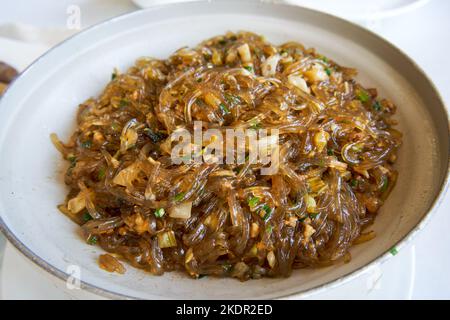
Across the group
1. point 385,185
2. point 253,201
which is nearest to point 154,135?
point 253,201

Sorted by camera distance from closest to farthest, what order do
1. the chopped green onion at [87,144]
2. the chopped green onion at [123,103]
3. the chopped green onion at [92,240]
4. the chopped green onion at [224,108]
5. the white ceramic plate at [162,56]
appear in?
the white ceramic plate at [162,56]
the chopped green onion at [92,240]
the chopped green onion at [224,108]
the chopped green onion at [87,144]
the chopped green onion at [123,103]

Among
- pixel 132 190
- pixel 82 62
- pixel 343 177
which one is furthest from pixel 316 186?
pixel 82 62

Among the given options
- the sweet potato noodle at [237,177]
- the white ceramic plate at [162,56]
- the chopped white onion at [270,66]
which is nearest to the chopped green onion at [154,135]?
the sweet potato noodle at [237,177]

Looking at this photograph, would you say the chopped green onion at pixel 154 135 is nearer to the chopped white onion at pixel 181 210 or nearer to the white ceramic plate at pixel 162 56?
the chopped white onion at pixel 181 210

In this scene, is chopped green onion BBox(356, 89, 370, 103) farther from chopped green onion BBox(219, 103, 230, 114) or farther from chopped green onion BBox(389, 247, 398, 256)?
chopped green onion BBox(389, 247, 398, 256)

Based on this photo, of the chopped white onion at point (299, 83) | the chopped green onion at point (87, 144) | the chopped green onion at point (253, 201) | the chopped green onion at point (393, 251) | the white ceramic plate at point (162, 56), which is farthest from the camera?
the chopped green onion at point (87, 144)

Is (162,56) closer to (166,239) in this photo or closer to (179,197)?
(179,197)
